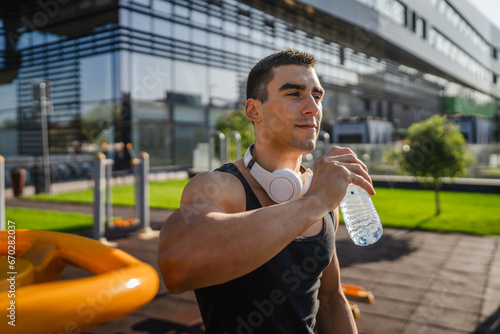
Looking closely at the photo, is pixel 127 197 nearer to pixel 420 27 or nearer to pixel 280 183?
pixel 280 183

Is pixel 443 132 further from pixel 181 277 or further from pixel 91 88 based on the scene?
pixel 91 88

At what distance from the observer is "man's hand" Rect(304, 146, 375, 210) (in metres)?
1.15

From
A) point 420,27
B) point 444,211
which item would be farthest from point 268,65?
point 420,27

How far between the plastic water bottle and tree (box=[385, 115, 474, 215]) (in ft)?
29.1

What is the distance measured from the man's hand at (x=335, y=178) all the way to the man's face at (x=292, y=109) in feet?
0.62

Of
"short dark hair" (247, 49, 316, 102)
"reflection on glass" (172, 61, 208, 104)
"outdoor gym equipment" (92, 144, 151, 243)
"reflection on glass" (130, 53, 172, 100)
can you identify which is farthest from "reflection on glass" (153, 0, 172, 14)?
"short dark hair" (247, 49, 316, 102)

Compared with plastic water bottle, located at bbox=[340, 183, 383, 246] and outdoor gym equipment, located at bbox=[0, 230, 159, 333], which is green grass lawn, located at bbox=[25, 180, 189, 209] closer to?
plastic water bottle, located at bbox=[340, 183, 383, 246]

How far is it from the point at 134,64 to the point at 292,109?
18.4 meters

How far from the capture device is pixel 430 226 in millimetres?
8570

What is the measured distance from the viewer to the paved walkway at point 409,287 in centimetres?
374

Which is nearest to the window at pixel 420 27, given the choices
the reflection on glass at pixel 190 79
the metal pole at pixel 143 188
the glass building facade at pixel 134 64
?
the glass building facade at pixel 134 64

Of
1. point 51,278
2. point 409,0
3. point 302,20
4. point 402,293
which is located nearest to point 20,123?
point 302,20

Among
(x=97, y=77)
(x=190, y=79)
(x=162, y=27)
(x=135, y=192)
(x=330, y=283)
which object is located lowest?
(x=135, y=192)

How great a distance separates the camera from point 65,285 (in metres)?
0.61
